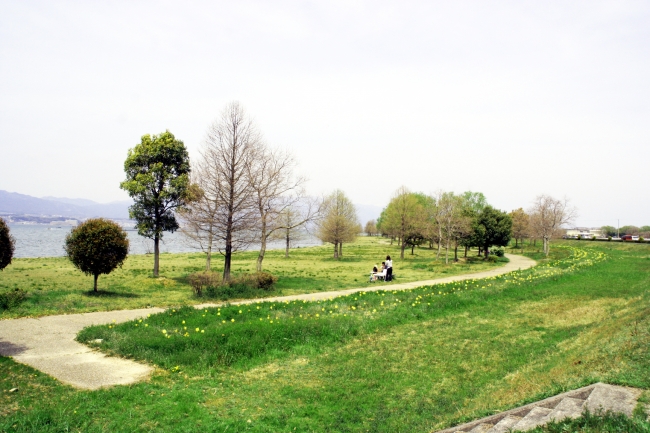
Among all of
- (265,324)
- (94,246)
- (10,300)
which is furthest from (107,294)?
(265,324)

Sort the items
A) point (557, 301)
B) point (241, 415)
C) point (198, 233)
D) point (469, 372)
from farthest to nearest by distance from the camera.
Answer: point (198, 233), point (557, 301), point (469, 372), point (241, 415)

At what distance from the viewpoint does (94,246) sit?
19.4 m

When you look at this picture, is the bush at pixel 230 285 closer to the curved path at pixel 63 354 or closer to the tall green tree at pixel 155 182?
the curved path at pixel 63 354

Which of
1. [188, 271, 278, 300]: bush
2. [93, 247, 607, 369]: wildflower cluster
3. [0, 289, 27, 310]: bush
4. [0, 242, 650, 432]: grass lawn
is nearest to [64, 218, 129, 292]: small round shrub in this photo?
[188, 271, 278, 300]: bush

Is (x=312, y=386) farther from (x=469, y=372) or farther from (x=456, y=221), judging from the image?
(x=456, y=221)

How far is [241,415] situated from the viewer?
270 inches

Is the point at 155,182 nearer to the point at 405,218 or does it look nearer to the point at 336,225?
the point at 336,225

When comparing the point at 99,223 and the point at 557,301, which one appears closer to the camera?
the point at 557,301

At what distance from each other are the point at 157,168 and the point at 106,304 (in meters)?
11.0

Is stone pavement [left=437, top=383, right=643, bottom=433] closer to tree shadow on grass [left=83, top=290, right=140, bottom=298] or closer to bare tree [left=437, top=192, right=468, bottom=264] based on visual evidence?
tree shadow on grass [left=83, top=290, right=140, bottom=298]

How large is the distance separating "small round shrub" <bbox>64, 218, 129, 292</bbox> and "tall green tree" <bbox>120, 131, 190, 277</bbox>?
5.74 m

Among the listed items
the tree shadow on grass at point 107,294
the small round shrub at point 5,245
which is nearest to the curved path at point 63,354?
the small round shrub at point 5,245

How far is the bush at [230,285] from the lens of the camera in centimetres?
1948

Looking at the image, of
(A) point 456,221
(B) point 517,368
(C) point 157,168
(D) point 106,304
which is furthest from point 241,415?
(A) point 456,221
